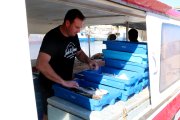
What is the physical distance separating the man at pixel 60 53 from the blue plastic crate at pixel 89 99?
0.23 ft

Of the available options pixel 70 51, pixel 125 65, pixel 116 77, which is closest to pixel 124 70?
pixel 125 65

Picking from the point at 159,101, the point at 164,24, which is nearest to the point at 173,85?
the point at 159,101

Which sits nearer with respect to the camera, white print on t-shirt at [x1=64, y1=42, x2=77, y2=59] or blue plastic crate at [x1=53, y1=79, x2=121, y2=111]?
blue plastic crate at [x1=53, y1=79, x2=121, y2=111]

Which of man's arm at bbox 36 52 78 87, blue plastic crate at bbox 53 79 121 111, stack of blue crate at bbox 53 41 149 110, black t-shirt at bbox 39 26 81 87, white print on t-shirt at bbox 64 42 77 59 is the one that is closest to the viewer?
blue plastic crate at bbox 53 79 121 111

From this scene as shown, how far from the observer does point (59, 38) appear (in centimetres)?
261

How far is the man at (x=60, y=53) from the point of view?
2.46m

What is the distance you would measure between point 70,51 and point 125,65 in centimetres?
60

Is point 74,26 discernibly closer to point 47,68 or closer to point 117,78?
point 47,68

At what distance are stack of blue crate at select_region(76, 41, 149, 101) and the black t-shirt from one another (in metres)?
0.18

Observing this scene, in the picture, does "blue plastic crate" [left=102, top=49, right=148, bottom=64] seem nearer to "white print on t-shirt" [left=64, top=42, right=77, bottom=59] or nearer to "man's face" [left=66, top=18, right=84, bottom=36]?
"white print on t-shirt" [left=64, top=42, right=77, bottom=59]

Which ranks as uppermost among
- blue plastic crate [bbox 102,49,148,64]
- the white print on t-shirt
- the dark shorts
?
the white print on t-shirt

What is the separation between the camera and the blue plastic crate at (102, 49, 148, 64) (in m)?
2.73

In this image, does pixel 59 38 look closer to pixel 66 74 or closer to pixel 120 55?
pixel 66 74

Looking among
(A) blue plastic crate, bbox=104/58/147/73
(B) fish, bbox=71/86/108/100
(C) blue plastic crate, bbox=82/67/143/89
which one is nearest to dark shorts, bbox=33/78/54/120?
(C) blue plastic crate, bbox=82/67/143/89
